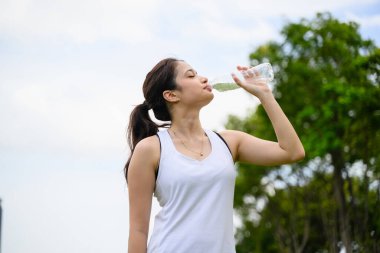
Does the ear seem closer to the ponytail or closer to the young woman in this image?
the young woman

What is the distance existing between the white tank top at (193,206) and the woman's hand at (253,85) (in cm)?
52

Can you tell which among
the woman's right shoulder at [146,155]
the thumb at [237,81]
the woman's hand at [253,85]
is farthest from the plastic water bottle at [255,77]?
the woman's right shoulder at [146,155]

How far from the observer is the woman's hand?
4.24 meters

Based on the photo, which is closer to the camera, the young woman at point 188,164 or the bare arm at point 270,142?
the young woman at point 188,164

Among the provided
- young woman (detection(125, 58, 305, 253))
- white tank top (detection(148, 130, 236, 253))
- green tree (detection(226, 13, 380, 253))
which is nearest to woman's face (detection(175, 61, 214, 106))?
young woman (detection(125, 58, 305, 253))

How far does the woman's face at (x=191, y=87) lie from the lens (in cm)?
423

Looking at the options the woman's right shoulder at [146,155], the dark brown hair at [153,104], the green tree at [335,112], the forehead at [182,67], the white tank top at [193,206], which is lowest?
the white tank top at [193,206]

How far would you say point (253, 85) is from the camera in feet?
14.0

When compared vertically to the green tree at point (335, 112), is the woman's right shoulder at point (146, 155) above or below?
below

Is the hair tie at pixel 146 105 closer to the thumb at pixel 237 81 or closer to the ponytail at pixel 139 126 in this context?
the ponytail at pixel 139 126

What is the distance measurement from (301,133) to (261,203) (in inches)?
395

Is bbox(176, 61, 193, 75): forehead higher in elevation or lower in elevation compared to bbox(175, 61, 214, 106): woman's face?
higher

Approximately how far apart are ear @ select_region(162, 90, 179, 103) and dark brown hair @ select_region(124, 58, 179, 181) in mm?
26

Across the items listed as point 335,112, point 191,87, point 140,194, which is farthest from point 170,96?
point 335,112
